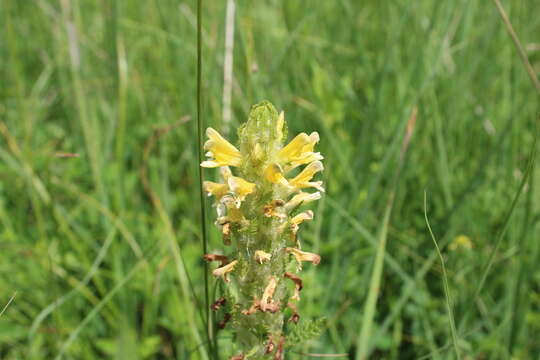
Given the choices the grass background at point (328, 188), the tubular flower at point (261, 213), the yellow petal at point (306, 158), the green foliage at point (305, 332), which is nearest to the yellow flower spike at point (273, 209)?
the tubular flower at point (261, 213)

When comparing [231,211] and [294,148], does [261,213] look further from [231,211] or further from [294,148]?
[294,148]

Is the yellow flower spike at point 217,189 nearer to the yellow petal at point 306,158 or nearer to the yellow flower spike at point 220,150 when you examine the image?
the yellow flower spike at point 220,150

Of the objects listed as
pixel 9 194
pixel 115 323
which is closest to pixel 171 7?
pixel 9 194

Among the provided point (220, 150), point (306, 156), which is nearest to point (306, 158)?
point (306, 156)

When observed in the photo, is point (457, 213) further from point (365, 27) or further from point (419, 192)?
point (365, 27)

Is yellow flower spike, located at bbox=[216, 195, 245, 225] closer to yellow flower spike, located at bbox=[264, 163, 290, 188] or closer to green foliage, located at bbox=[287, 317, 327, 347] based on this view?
yellow flower spike, located at bbox=[264, 163, 290, 188]

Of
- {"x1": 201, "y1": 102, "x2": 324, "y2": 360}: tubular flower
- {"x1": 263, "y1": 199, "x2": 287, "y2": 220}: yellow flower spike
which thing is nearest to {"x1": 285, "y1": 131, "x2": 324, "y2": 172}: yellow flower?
{"x1": 201, "y1": 102, "x2": 324, "y2": 360}: tubular flower
